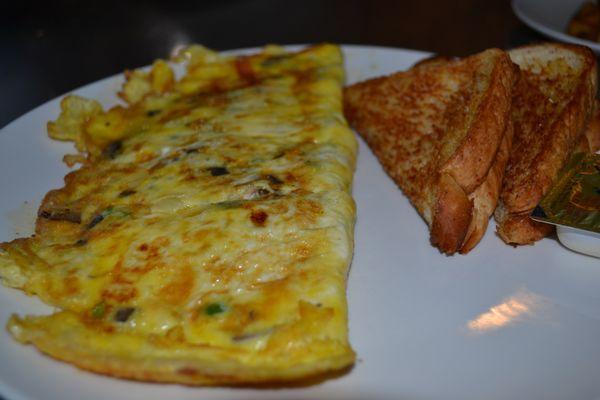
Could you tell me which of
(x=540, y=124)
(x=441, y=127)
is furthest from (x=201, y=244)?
(x=540, y=124)

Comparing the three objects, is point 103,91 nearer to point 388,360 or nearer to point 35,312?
point 35,312

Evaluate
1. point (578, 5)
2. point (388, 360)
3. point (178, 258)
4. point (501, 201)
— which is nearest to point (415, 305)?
point (388, 360)

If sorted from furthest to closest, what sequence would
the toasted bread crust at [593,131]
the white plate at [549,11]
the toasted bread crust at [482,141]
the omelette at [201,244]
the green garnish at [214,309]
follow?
the white plate at [549,11] < the toasted bread crust at [593,131] < the toasted bread crust at [482,141] < the green garnish at [214,309] < the omelette at [201,244]

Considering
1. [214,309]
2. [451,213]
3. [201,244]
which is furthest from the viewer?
[451,213]

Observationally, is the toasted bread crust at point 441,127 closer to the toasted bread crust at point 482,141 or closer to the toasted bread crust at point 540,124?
the toasted bread crust at point 482,141

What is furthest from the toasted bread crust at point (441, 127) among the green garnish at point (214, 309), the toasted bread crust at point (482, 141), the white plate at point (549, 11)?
the white plate at point (549, 11)

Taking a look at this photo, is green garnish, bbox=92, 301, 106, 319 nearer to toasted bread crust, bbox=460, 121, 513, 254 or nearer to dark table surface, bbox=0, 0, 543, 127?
toasted bread crust, bbox=460, 121, 513, 254

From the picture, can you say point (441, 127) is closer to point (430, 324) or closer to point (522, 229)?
point (522, 229)
